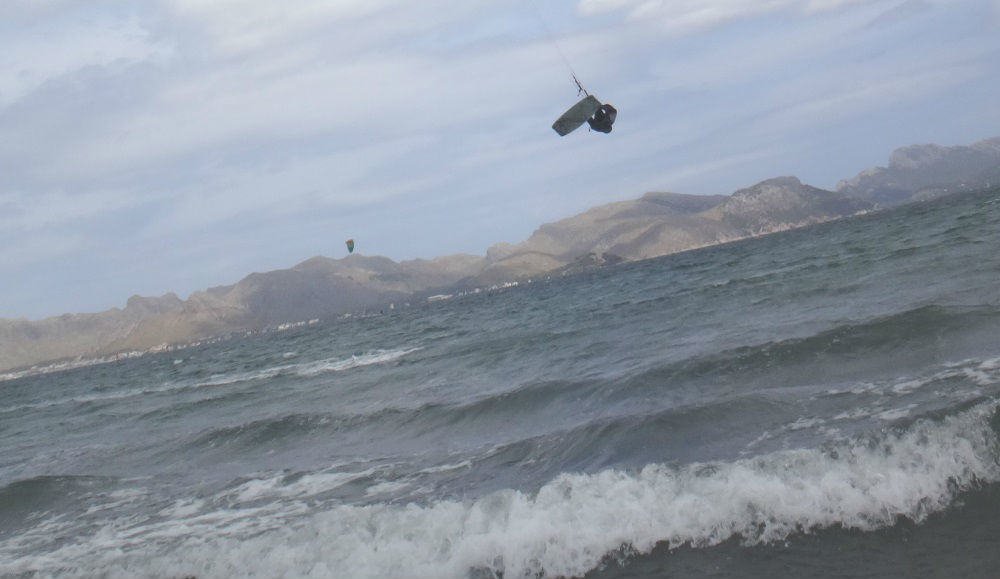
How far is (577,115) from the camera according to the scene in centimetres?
1260

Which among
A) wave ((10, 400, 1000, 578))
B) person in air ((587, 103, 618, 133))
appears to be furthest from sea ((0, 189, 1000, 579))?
person in air ((587, 103, 618, 133))

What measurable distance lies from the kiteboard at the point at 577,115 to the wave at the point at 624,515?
5.44m

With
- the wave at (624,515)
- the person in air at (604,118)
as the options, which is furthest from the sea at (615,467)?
the person in air at (604,118)

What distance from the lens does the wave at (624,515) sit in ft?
29.3

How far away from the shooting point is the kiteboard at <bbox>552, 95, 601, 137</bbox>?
12.4 metres

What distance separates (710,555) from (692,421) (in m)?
4.95

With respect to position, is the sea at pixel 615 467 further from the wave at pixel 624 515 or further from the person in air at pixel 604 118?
the person in air at pixel 604 118

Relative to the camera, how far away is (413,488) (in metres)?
12.9

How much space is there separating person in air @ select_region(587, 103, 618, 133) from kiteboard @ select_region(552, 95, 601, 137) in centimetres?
12

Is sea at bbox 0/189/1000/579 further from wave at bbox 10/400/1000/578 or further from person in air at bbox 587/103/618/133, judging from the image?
person in air at bbox 587/103/618/133

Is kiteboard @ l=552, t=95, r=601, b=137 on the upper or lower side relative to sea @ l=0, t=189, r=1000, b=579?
upper

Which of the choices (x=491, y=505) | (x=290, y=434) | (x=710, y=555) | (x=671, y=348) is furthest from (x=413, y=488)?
(x=671, y=348)

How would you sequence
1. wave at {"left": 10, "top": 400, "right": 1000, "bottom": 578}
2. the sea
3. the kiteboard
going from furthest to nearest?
the kiteboard
wave at {"left": 10, "top": 400, "right": 1000, "bottom": 578}
the sea

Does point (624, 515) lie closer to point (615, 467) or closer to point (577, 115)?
point (615, 467)
